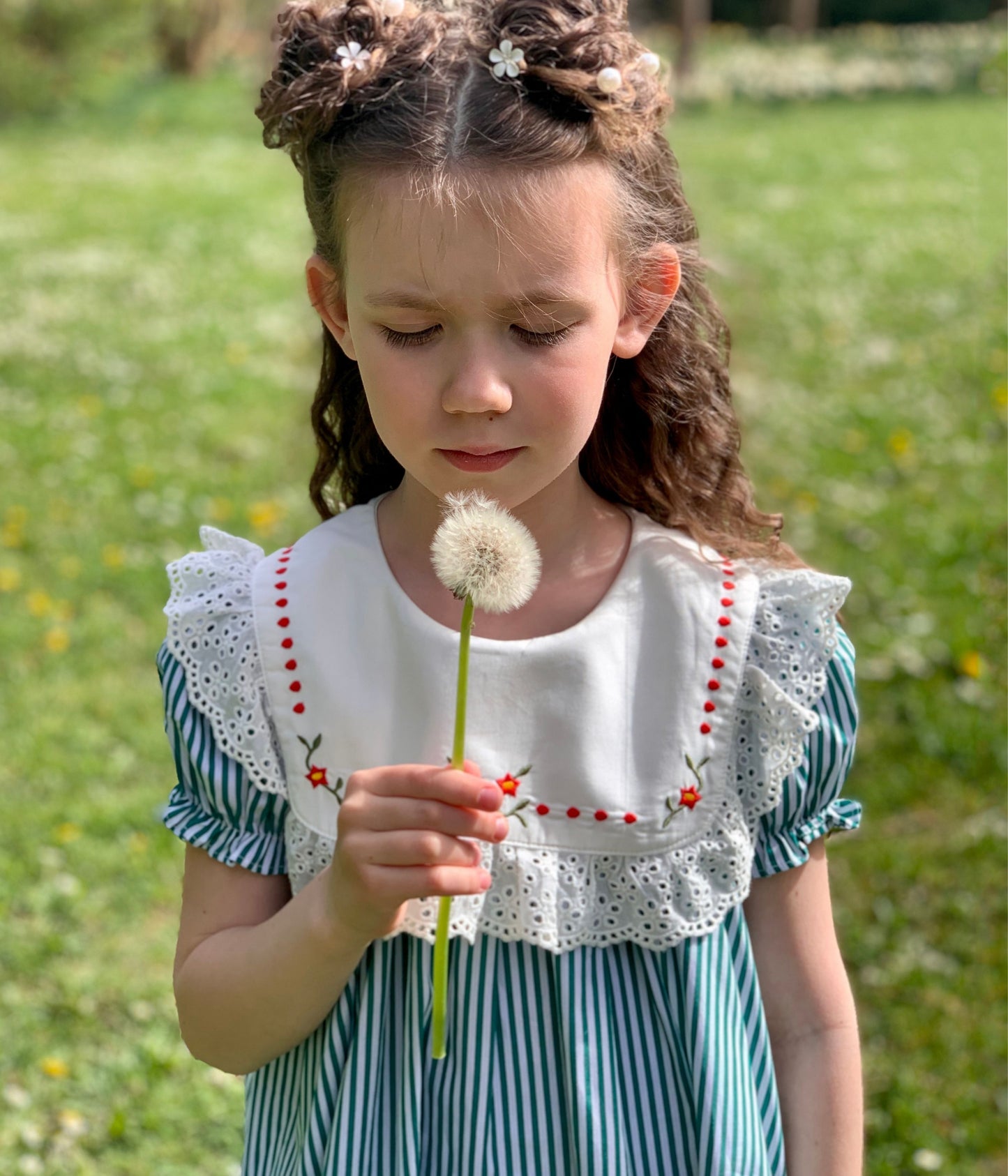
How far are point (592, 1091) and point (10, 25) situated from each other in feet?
57.5

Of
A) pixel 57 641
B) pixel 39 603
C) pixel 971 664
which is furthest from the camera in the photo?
pixel 39 603

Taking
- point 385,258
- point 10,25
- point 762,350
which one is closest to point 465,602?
point 385,258

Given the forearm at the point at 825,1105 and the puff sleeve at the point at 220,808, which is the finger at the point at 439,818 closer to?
the puff sleeve at the point at 220,808

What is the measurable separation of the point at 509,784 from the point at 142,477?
4568mm

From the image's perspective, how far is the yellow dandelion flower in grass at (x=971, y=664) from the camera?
13.7 ft

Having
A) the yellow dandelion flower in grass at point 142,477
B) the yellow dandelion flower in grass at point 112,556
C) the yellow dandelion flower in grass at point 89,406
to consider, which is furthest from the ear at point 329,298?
the yellow dandelion flower in grass at point 89,406

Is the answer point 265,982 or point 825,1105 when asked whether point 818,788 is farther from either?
point 265,982

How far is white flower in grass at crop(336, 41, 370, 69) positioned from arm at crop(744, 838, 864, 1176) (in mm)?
1012

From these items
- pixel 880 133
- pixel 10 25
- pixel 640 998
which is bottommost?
pixel 640 998

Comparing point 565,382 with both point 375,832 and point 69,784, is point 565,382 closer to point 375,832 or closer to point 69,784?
point 375,832

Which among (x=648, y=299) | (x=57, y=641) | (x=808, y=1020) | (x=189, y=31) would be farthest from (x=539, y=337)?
(x=189, y=31)

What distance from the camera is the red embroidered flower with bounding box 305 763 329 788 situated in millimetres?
1542

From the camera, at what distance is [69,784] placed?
159 inches

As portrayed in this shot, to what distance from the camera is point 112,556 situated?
518 cm
